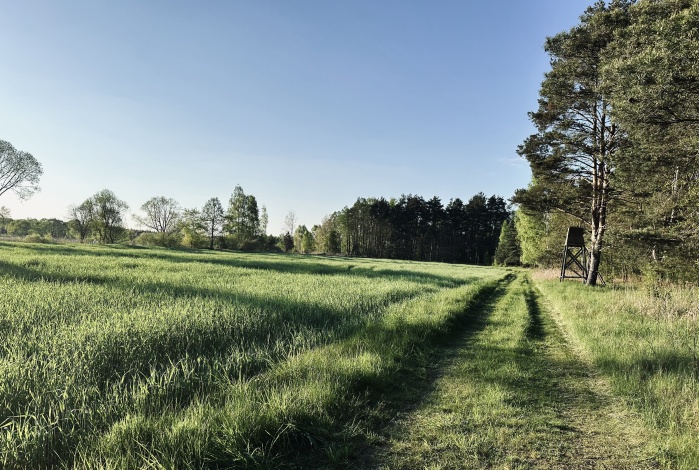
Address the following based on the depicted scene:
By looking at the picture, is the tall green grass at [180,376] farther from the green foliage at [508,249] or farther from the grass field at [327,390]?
the green foliage at [508,249]

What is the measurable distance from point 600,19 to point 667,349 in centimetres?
1584

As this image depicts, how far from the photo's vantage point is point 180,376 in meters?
4.50

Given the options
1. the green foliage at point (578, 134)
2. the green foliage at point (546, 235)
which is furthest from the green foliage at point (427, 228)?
the green foliage at point (578, 134)

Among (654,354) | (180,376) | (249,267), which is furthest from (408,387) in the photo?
(249,267)

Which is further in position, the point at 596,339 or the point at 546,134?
the point at 546,134

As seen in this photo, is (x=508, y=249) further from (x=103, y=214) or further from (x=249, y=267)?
(x=103, y=214)

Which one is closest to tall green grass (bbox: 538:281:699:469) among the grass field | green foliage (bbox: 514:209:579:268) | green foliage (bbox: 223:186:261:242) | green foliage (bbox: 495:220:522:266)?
the grass field

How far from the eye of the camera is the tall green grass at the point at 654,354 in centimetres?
351

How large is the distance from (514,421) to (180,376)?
4284 mm

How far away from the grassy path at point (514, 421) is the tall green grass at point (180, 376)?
73 centimetres

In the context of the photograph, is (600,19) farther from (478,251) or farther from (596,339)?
(478,251)

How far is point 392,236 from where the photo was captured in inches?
3334

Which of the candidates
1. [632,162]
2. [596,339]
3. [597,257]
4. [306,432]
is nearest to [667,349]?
[596,339]

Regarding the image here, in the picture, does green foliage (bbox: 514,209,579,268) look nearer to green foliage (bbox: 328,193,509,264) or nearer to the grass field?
the grass field
